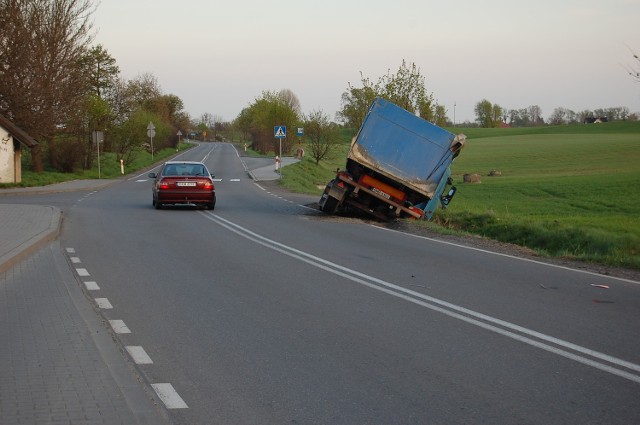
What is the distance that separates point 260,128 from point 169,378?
100 m

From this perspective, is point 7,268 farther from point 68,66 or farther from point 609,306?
point 68,66

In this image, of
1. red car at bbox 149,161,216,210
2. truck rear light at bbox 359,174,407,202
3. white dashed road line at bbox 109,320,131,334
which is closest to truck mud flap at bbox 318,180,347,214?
truck rear light at bbox 359,174,407,202

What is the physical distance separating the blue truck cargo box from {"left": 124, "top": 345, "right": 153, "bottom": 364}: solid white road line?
46.1ft

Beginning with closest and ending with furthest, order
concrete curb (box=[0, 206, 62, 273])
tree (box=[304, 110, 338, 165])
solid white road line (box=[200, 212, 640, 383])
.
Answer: solid white road line (box=[200, 212, 640, 383]) → concrete curb (box=[0, 206, 62, 273]) → tree (box=[304, 110, 338, 165])

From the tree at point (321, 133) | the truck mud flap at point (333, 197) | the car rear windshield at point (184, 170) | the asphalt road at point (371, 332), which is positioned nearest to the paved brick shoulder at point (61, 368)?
the asphalt road at point (371, 332)

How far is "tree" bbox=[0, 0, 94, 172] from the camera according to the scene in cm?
3978

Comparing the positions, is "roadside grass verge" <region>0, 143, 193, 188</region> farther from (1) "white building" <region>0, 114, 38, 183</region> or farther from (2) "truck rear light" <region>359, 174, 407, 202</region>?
(2) "truck rear light" <region>359, 174, 407, 202</region>

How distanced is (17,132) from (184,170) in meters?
18.7

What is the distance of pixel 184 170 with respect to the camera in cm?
2542

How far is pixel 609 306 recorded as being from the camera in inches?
365

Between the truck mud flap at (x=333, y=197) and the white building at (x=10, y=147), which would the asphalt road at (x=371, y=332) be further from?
the white building at (x=10, y=147)

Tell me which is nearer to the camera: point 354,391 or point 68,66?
point 354,391

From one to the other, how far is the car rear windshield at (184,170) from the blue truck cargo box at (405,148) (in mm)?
6468

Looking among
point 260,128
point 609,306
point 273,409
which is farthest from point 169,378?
point 260,128
